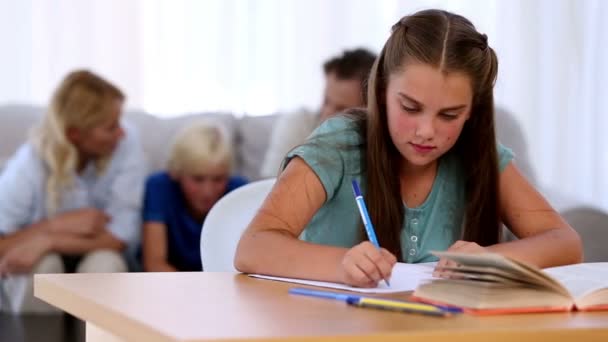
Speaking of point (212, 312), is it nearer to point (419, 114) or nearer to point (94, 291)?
point (94, 291)

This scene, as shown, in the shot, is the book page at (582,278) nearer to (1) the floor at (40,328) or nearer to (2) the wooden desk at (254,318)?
(2) the wooden desk at (254,318)

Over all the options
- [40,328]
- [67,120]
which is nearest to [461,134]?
[40,328]

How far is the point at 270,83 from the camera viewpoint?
13.9 ft

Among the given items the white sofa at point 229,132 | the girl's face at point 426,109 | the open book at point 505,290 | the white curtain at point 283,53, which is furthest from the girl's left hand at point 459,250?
the white curtain at point 283,53

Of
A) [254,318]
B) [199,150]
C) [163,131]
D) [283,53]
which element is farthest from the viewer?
[283,53]

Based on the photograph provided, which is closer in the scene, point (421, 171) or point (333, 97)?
point (421, 171)

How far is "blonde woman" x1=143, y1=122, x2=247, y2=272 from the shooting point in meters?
3.40

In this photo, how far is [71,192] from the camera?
3.30 metres

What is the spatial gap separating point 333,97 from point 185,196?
610 mm

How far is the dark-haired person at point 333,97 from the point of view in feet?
10.5

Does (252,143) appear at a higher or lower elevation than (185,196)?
higher

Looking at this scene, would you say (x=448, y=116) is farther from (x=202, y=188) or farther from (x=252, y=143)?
(x=252, y=143)

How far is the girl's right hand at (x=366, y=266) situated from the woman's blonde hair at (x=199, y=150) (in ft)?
7.37

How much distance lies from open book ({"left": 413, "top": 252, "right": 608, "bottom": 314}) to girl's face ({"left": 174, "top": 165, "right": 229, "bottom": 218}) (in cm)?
232
